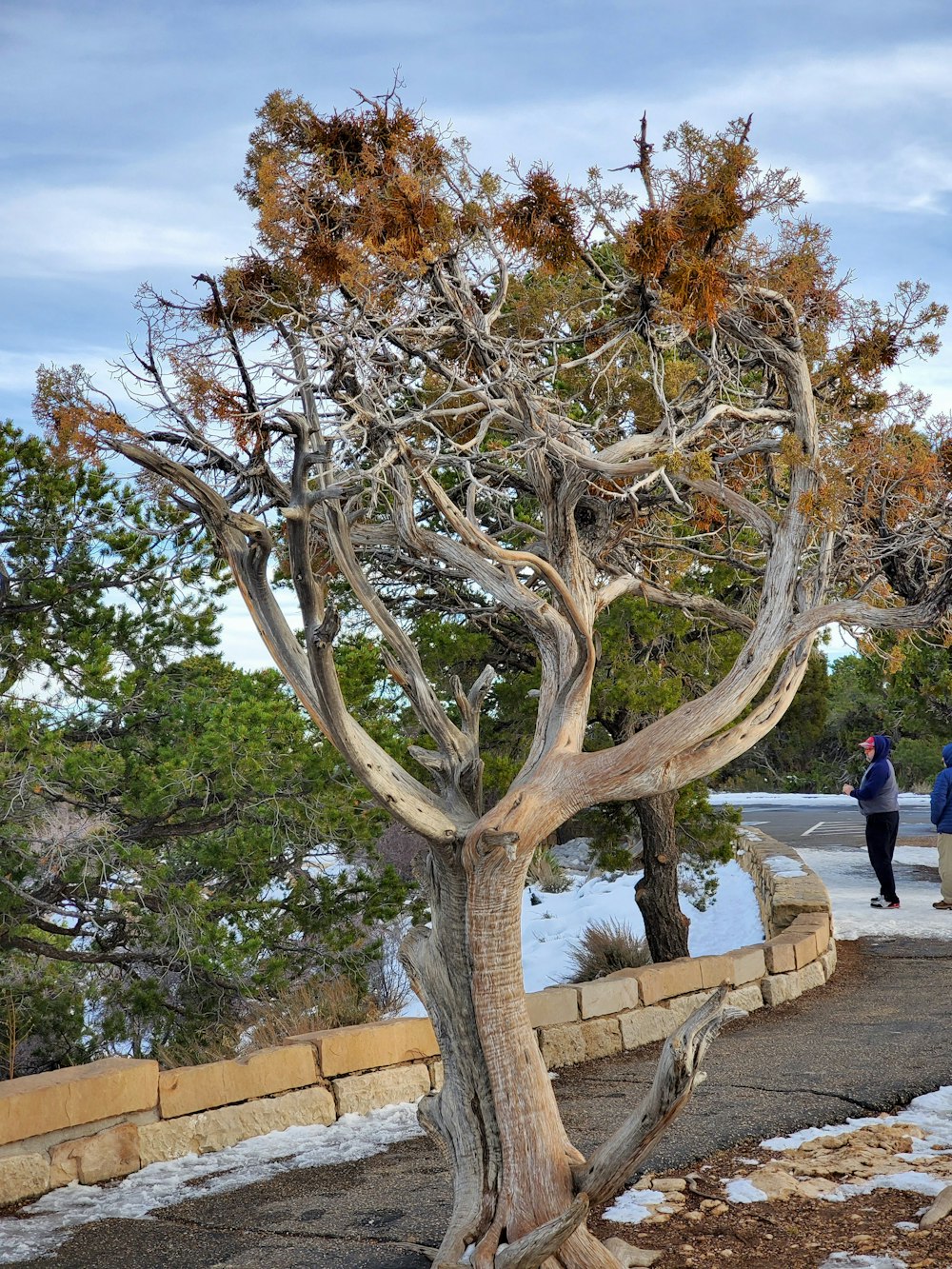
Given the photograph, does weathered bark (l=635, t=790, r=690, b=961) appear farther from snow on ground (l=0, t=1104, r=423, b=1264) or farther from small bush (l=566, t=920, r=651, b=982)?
snow on ground (l=0, t=1104, r=423, b=1264)

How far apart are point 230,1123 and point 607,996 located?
283 cm

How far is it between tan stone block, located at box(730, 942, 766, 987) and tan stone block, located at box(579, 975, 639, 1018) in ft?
3.70

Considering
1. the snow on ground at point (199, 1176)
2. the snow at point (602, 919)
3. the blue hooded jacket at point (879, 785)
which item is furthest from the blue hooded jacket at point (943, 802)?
the snow on ground at point (199, 1176)

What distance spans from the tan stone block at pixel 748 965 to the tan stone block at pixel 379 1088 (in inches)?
116

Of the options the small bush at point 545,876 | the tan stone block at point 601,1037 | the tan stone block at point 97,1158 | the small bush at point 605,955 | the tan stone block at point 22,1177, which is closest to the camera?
the tan stone block at point 22,1177

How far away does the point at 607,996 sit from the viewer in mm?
8000

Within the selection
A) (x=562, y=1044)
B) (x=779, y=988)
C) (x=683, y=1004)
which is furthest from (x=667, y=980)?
(x=779, y=988)

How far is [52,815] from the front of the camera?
26.8 ft

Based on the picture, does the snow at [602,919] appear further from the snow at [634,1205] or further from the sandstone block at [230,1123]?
the snow at [634,1205]

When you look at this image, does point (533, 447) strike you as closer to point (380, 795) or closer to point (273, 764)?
point (380, 795)

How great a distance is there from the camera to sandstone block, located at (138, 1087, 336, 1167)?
233 inches

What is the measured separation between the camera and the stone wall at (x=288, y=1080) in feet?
18.2

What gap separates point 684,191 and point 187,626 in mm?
5181

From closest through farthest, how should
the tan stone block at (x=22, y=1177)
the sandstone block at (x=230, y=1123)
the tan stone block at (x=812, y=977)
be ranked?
the tan stone block at (x=22, y=1177)
the sandstone block at (x=230, y=1123)
the tan stone block at (x=812, y=977)
